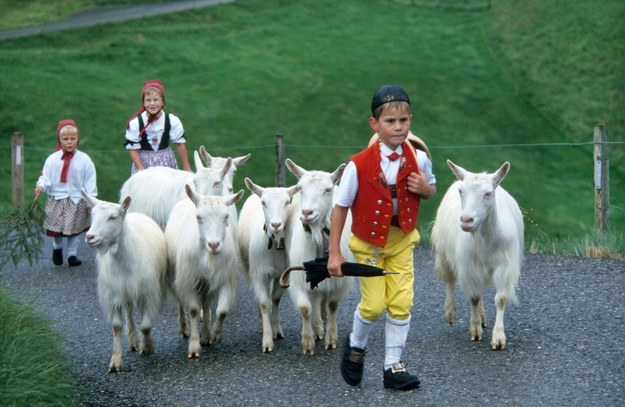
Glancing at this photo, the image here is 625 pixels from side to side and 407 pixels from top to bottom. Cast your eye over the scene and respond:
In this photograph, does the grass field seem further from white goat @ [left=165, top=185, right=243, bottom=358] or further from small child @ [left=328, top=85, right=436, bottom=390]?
small child @ [left=328, top=85, right=436, bottom=390]

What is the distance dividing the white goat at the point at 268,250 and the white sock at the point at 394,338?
160cm

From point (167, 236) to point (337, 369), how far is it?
2096 millimetres

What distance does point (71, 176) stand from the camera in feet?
41.7

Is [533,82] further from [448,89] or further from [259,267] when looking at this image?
[259,267]

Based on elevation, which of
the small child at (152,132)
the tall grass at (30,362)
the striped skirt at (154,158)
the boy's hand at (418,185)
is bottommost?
the tall grass at (30,362)

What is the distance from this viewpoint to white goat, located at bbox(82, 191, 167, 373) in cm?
833

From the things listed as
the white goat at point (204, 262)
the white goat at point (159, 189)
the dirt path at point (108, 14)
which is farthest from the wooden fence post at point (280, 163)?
the dirt path at point (108, 14)

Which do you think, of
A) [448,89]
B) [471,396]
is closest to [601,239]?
[471,396]

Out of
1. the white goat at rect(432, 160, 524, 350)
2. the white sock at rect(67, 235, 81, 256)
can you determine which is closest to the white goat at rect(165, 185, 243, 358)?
the white goat at rect(432, 160, 524, 350)

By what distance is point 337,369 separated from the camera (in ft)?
25.8

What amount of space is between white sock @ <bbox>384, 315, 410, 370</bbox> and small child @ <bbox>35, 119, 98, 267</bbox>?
20.9 feet

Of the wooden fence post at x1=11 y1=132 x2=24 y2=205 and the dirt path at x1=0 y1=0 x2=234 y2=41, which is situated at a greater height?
the dirt path at x1=0 y1=0 x2=234 y2=41

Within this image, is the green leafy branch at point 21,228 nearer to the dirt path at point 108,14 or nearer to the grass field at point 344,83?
the grass field at point 344,83

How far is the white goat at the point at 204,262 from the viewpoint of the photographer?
8367 mm
